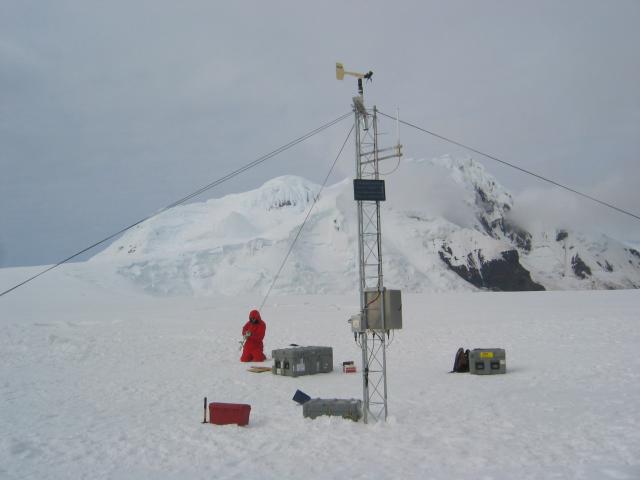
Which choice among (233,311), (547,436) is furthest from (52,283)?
(547,436)

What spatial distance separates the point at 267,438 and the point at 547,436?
3411mm

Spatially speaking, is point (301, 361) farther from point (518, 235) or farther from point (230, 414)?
point (518, 235)

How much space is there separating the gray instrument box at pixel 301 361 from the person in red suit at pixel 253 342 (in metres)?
1.79

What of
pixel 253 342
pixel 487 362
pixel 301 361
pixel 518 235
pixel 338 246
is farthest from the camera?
pixel 518 235

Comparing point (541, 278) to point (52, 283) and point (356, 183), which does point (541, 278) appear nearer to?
point (52, 283)

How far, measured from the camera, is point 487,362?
10906 millimetres

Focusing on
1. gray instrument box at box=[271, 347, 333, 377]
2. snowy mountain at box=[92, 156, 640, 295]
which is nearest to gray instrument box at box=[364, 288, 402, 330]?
gray instrument box at box=[271, 347, 333, 377]

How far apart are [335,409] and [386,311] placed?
156 cm

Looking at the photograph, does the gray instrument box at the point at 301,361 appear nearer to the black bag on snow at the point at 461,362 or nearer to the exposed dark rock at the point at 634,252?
the black bag on snow at the point at 461,362

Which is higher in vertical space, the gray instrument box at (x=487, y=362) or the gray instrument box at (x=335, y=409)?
the gray instrument box at (x=487, y=362)

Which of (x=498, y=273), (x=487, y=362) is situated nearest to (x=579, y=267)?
(x=498, y=273)

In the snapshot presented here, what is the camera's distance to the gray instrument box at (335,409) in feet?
24.3

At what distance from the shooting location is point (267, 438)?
22.2 feet

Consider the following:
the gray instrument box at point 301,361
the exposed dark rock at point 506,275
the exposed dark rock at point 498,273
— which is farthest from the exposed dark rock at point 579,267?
the gray instrument box at point 301,361
